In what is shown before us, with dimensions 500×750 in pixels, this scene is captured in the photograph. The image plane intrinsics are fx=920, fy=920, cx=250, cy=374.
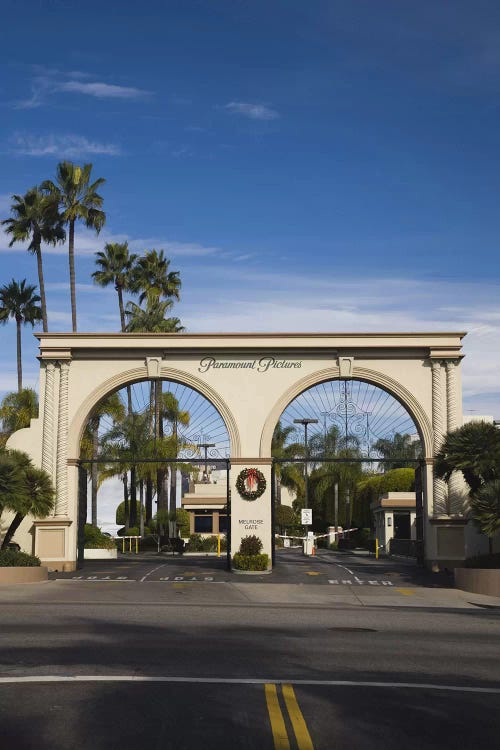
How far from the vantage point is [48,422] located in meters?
34.0

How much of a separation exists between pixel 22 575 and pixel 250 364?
1113cm

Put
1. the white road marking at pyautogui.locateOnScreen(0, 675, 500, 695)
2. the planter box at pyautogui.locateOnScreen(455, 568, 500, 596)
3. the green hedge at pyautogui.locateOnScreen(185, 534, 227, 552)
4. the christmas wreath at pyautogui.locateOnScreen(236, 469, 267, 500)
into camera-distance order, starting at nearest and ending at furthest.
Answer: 1. the white road marking at pyautogui.locateOnScreen(0, 675, 500, 695)
2. the planter box at pyautogui.locateOnScreen(455, 568, 500, 596)
3. the christmas wreath at pyautogui.locateOnScreen(236, 469, 267, 500)
4. the green hedge at pyautogui.locateOnScreen(185, 534, 227, 552)

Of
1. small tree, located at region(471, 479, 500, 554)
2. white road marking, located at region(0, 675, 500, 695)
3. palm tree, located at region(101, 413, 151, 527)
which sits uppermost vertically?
palm tree, located at region(101, 413, 151, 527)

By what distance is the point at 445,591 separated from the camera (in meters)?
27.4

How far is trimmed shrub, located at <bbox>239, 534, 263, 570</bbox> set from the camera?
32844mm

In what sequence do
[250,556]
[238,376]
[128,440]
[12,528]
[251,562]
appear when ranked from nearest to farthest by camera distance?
1. [12,528]
2. [251,562]
3. [250,556]
4. [238,376]
5. [128,440]

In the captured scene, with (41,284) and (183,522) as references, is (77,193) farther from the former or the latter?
(183,522)

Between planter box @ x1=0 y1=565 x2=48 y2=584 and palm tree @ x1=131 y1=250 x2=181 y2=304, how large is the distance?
35.1 meters

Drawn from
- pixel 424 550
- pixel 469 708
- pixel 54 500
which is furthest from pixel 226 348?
pixel 469 708

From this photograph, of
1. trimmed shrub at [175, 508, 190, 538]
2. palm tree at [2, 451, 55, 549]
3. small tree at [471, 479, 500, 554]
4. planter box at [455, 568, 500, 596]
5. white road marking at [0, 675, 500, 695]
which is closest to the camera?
white road marking at [0, 675, 500, 695]

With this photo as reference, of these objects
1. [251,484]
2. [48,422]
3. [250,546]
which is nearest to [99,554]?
[48,422]

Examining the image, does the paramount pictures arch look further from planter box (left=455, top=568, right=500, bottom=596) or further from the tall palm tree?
the tall palm tree

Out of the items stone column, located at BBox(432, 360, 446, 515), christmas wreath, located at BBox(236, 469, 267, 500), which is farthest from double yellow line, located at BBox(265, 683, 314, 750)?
stone column, located at BBox(432, 360, 446, 515)

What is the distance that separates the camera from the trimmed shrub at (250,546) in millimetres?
32844
